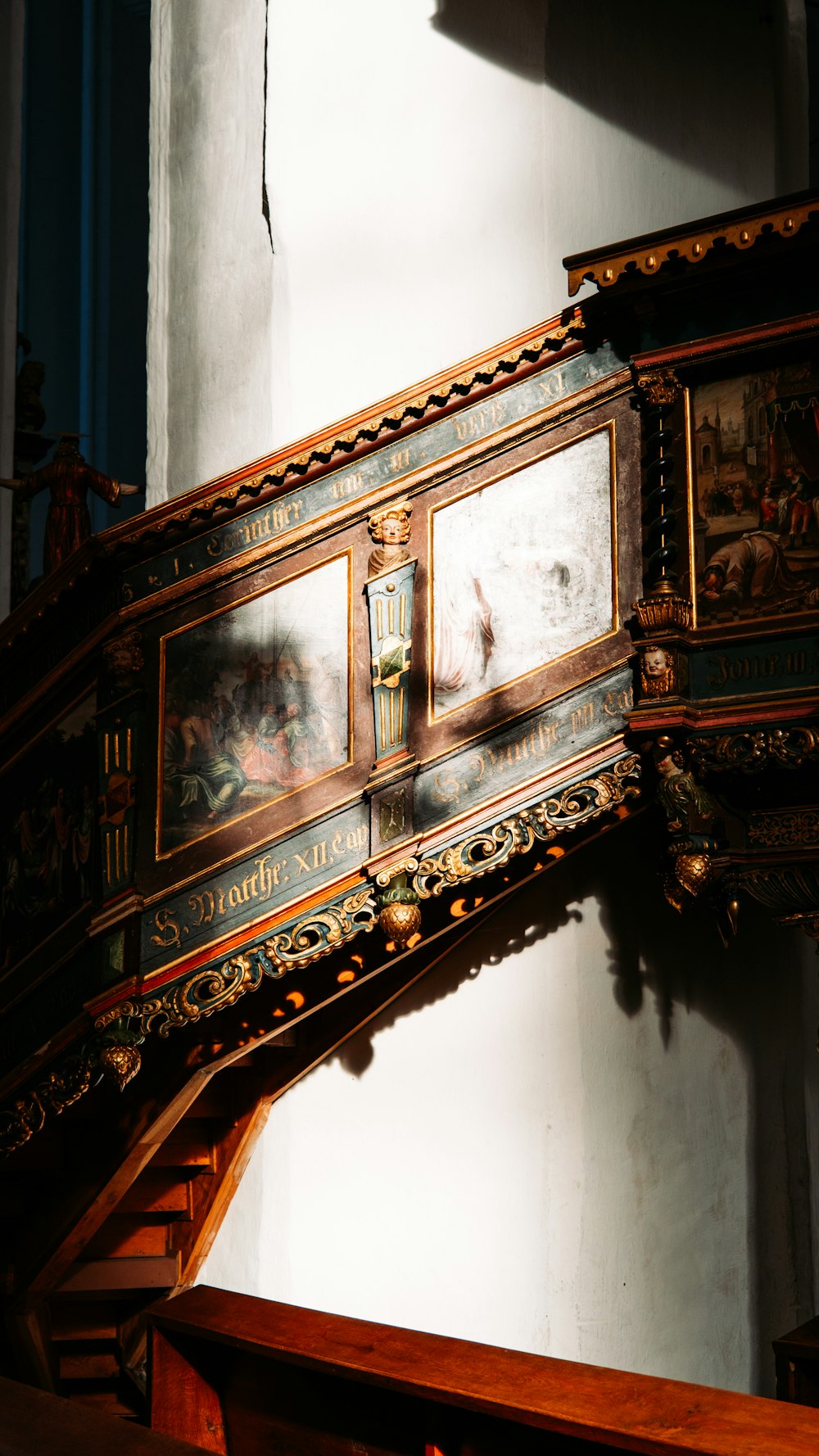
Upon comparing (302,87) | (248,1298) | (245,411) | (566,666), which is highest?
(302,87)

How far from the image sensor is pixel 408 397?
554 cm

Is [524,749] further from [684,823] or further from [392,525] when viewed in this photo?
[392,525]

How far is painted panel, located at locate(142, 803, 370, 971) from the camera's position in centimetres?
532

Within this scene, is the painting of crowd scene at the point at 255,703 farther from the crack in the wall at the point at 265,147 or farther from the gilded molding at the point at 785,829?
the crack in the wall at the point at 265,147

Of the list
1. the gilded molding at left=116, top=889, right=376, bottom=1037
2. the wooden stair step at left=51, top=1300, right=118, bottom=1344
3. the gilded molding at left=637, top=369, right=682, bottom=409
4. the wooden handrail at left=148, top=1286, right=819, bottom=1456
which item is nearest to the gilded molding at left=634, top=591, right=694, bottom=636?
the gilded molding at left=637, top=369, right=682, bottom=409

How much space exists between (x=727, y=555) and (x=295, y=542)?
1.49 m

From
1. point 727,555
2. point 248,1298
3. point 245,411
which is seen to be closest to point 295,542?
point 727,555

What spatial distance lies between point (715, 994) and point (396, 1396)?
346 centimetres

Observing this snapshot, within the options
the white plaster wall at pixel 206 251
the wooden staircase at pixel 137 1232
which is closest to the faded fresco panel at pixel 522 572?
the white plaster wall at pixel 206 251

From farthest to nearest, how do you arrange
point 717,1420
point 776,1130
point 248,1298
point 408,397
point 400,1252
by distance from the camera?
point 776,1130 → point 400,1252 → point 408,397 → point 248,1298 → point 717,1420

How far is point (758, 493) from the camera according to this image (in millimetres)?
5301

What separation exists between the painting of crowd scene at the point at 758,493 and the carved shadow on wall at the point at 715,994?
201 cm

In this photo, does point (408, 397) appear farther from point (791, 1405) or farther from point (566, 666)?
point (791, 1405)

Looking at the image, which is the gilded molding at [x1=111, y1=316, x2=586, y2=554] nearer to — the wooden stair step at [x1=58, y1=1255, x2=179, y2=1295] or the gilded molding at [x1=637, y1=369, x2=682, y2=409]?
the gilded molding at [x1=637, y1=369, x2=682, y2=409]
